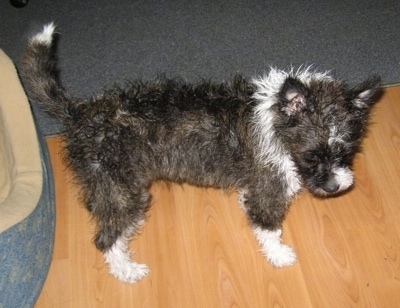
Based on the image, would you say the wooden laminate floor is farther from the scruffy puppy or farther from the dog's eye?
the dog's eye

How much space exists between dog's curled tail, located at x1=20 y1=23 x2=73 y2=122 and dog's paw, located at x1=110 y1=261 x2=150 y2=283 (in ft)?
3.19

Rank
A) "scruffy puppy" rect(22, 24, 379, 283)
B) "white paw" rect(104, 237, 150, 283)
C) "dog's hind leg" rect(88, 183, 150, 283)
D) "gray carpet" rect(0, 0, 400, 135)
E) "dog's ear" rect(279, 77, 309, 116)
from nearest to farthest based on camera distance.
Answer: "dog's ear" rect(279, 77, 309, 116) → "scruffy puppy" rect(22, 24, 379, 283) → "dog's hind leg" rect(88, 183, 150, 283) → "white paw" rect(104, 237, 150, 283) → "gray carpet" rect(0, 0, 400, 135)

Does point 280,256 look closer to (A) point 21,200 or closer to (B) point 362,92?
(B) point 362,92

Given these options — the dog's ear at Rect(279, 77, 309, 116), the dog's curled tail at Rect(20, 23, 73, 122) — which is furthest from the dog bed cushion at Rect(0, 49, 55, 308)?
the dog's ear at Rect(279, 77, 309, 116)

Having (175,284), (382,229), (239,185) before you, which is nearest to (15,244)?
(175,284)

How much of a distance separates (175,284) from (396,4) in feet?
10.9

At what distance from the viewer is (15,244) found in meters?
2.22

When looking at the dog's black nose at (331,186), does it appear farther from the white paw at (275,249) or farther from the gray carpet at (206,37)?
the gray carpet at (206,37)

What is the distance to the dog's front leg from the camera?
2303mm

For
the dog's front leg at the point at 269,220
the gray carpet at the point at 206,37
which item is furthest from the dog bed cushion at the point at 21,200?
the dog's front leg at the point at 269,220

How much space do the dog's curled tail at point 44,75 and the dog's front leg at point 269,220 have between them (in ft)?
3.60

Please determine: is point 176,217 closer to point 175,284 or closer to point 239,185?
point 175,284

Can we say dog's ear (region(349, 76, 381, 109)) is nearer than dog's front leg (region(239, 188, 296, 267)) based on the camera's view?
Yes

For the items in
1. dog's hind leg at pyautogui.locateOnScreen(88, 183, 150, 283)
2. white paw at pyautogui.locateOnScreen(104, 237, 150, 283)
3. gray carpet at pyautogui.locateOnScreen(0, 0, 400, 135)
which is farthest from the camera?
gray carpet at pyautogui.locateOnScreen(0, 0, 400, 135)
